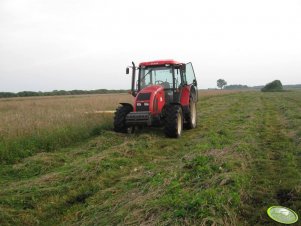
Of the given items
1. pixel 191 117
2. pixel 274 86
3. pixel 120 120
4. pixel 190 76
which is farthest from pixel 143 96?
pixel 274 86

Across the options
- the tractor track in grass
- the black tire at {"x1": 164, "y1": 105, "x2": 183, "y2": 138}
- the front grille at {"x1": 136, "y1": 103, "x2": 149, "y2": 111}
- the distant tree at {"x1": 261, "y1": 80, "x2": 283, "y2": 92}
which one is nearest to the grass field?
the tractor track in grass

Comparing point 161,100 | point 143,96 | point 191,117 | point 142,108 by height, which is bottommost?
point 191,117

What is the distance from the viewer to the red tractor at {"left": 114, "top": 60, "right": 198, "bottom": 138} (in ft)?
30.9

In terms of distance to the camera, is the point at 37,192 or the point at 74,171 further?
the point at 74,171

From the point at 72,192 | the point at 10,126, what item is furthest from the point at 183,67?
the point at 72,192

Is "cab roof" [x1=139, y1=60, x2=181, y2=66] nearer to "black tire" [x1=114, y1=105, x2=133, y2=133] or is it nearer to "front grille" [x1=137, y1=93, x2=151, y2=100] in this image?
"front grille" [x1=137, y1=93, x2=151, y2=100]

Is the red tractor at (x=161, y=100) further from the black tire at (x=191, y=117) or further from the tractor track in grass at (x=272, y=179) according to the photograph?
the tractor track in grass at (x=272, y=179)

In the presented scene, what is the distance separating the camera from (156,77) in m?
10.7

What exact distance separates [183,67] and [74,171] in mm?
5501

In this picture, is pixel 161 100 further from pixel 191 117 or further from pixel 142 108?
pixel 191 117

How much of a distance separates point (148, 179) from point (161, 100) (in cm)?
463

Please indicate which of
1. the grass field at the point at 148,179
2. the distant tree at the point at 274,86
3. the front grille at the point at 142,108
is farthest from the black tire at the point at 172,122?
the distant tree at the point at 274,86

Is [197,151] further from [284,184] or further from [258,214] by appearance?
[258,214]

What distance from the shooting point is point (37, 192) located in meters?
5.37
